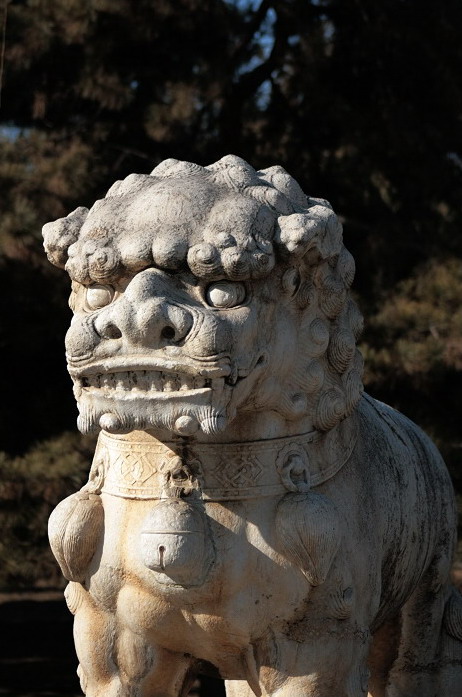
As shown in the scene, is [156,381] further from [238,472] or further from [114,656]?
[114,656]

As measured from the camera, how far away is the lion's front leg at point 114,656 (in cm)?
293

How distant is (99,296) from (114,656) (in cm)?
91

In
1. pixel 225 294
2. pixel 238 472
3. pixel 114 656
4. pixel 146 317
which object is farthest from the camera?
pixel 114 656

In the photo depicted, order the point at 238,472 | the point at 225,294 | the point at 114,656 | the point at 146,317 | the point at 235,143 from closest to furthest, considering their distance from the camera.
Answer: the point at 146,317
the point at 225,294
the point at 238,472
the point at 114,656
the point at 235,143

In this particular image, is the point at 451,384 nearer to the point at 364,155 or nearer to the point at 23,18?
the point at 364,155

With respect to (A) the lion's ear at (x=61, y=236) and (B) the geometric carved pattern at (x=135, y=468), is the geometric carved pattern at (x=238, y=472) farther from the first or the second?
(A) the lion's ear at (x=61, y=236)

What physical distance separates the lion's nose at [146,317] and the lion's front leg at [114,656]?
2.36 ft

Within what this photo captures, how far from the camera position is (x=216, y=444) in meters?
2.86

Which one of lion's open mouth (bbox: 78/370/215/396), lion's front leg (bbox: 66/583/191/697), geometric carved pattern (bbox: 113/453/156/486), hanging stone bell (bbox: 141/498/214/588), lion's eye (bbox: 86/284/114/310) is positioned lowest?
lion's front leg (bbox: 66/583/191/697)

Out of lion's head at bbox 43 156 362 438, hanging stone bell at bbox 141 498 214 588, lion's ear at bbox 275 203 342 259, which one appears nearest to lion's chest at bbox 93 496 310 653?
hanging stone bell at bbox 141 498 214 588

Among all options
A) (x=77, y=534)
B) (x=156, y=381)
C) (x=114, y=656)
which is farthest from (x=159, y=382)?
(x=114, y=656)

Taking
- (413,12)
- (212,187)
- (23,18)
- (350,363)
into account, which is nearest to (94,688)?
(350,363)

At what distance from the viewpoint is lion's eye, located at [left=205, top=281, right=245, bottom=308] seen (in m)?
2.73

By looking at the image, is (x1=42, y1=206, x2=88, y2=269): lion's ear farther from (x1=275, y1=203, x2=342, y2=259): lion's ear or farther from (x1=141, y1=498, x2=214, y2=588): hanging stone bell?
(x1=141, y1=498, x2=214, y2=588): hanging stone bell
